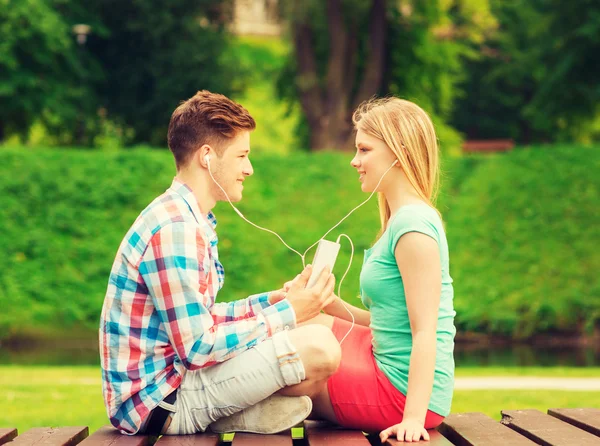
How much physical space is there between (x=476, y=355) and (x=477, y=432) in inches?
416

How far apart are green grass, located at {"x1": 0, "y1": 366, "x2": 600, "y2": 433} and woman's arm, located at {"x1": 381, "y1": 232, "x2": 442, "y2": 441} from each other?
10.9ft

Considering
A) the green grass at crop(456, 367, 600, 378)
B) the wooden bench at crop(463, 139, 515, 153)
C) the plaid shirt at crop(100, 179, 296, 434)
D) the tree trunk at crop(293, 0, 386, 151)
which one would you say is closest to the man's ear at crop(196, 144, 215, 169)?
the plaid shirt at crop(100, 179, 296, 434)

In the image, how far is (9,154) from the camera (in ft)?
50.9

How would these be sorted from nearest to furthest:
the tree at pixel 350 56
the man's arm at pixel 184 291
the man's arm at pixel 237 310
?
the man's arm at pixel 184 291 < the man's arm at pixel 237 310 < the tree at pixel 350 56

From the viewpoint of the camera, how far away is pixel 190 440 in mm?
3244

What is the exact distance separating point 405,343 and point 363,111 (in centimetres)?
105

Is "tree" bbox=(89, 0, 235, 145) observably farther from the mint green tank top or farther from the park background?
the mint green tank top

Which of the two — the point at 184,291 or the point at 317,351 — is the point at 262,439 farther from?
the point at 184,291

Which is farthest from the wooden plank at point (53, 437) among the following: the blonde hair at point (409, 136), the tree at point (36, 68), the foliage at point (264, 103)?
the foliage at point (264, 103)

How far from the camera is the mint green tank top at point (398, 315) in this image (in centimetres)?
349

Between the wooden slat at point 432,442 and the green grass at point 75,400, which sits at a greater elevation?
the wooden slat at point 432,442

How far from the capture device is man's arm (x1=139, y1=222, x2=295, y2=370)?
3.20 meters

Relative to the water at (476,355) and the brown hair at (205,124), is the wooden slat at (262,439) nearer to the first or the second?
the brown hair at (205,124)

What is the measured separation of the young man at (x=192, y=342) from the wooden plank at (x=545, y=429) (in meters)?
0.76
